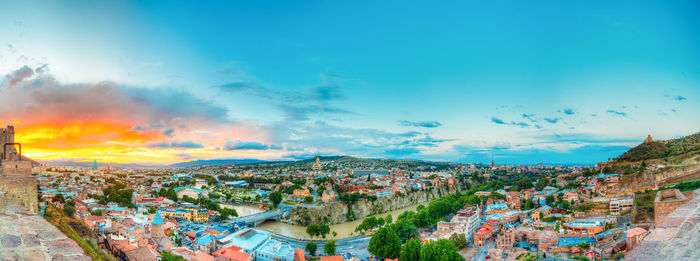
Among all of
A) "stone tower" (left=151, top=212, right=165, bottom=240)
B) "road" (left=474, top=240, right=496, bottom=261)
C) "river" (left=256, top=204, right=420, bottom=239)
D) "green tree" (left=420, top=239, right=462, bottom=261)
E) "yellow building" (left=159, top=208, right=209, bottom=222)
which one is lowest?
"river" (left=256, top=204, right=420, bottom=239)

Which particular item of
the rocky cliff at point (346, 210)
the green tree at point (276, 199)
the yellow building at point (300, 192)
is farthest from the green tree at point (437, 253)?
the yellow building at point (300, 192)

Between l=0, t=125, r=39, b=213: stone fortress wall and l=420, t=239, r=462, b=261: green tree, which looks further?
l=420, t=239, r=462, b=261: green tree

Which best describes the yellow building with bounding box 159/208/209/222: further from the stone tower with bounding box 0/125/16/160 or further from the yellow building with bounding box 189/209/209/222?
the stone tower with bounding box 0/125/16/160

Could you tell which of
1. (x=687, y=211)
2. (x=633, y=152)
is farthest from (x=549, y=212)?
(x=687, y=211)

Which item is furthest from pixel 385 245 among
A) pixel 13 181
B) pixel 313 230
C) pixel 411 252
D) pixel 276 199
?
pixel 276 199

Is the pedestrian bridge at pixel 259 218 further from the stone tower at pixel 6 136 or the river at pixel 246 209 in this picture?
the stone tower at pixel 6 136

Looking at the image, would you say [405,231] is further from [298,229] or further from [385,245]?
[298,229]

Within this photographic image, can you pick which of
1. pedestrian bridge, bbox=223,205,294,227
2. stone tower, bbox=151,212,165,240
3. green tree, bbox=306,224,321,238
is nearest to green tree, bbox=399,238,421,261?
green tree, bbox=306,224,321,238
